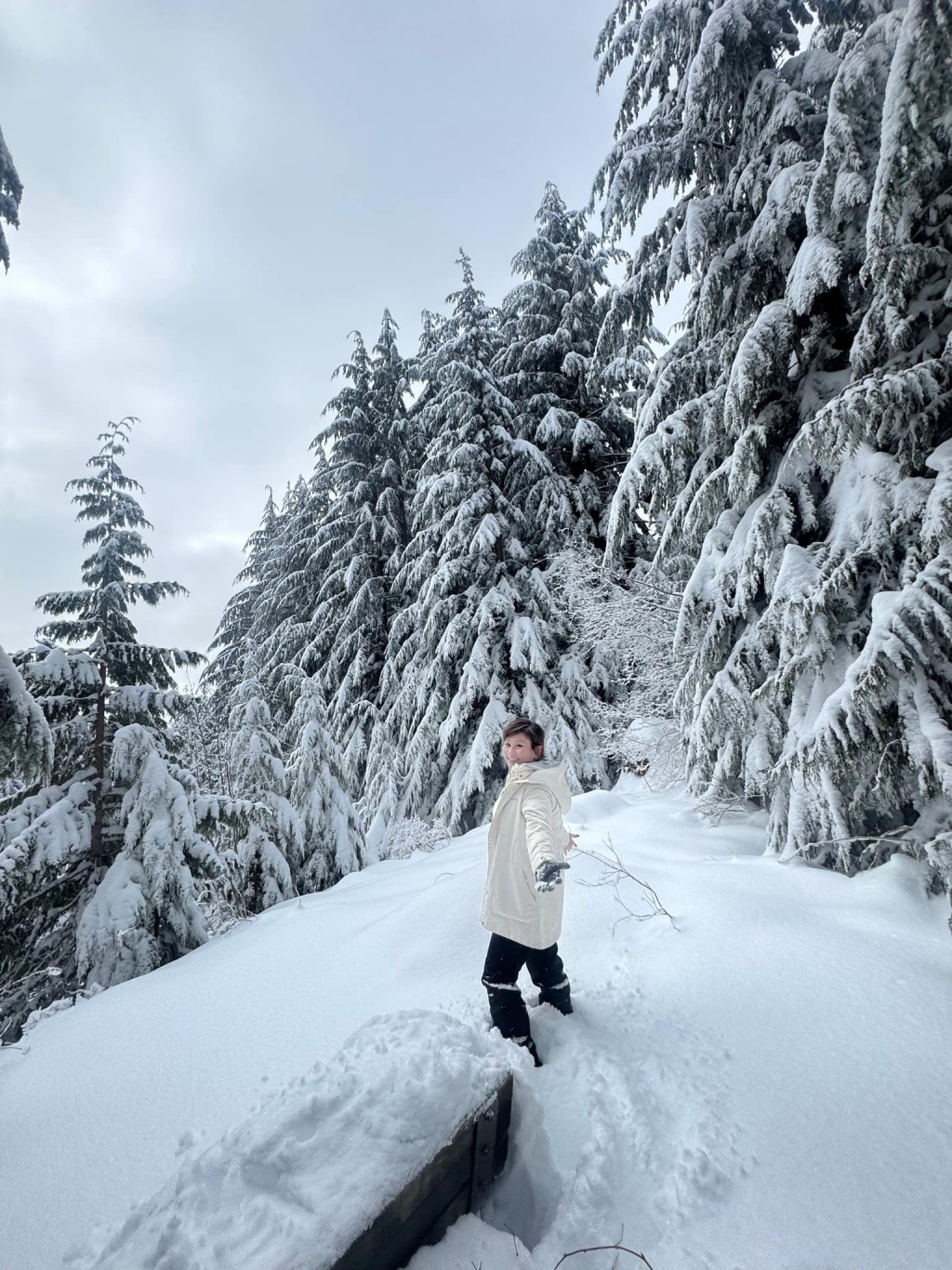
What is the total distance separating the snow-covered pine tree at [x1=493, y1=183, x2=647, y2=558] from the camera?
1190 centimetres

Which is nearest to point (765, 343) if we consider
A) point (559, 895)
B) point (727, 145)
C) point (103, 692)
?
point (727, 145)

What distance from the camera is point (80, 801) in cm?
604

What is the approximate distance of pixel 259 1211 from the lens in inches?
60.5

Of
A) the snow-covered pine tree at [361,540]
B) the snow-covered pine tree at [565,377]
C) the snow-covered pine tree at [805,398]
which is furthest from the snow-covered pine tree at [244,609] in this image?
the snow-covered pine tree at [805,398]

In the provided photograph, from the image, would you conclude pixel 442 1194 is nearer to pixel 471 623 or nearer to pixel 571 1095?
pixel 571 1095

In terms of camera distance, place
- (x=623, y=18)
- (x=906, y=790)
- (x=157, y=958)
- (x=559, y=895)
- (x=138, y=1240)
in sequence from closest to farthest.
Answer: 1. (x=138, y=1240)
2. (x=559, y=895)
3. (x=906, y=790)
4. (x=157, y=958)
5. (x=623, y=18)

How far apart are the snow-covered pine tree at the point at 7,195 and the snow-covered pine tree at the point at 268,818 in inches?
241

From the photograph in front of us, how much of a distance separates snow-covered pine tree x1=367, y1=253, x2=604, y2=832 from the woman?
24.4 ft


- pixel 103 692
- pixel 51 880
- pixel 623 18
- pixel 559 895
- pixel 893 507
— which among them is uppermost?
pixel 623 18

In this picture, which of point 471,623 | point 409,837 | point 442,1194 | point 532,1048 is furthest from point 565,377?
point 442,1194

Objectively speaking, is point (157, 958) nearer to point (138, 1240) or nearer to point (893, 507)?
point (138, 1240)

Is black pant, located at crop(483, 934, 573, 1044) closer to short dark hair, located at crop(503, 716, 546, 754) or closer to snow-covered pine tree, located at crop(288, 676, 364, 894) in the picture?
short dark hair, located at crop(503, 716, 546, 754)

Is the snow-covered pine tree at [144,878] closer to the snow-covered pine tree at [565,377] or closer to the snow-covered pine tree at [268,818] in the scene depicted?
the snow-covered pine tree at [268,818]

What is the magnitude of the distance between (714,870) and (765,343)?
4080 millimetres
